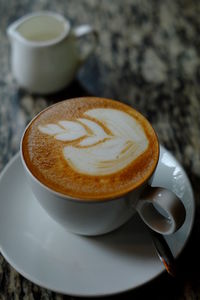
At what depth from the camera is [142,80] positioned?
107 centimetres

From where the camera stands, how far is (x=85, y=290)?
57 centimetres

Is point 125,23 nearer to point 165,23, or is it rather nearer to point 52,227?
point 165,23

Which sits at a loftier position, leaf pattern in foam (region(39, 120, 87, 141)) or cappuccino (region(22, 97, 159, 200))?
leaf pattern in foam (region(39, 120, 87, 141))

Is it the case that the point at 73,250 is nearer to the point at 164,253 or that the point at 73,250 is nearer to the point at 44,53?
the point at 164,253

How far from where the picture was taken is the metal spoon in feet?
1.96

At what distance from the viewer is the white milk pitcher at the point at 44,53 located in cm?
93

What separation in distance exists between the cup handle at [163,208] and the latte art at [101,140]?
6 centimetres

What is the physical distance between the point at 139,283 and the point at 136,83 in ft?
2.03

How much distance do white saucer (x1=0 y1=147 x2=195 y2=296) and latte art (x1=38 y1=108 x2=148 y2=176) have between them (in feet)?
0.44

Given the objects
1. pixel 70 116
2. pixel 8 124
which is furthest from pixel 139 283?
pixel 8 124

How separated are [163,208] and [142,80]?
1.87 feet

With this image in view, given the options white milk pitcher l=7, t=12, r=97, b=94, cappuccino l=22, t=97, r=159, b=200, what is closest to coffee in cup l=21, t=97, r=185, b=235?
cappuccino l=22, t=97, r=159, b=200

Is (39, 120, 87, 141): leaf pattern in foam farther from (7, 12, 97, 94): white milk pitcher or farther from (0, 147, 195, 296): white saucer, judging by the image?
(7, 12, 97, 94): white milk pitcher

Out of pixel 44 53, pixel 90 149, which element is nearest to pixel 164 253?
pixel 90 149
